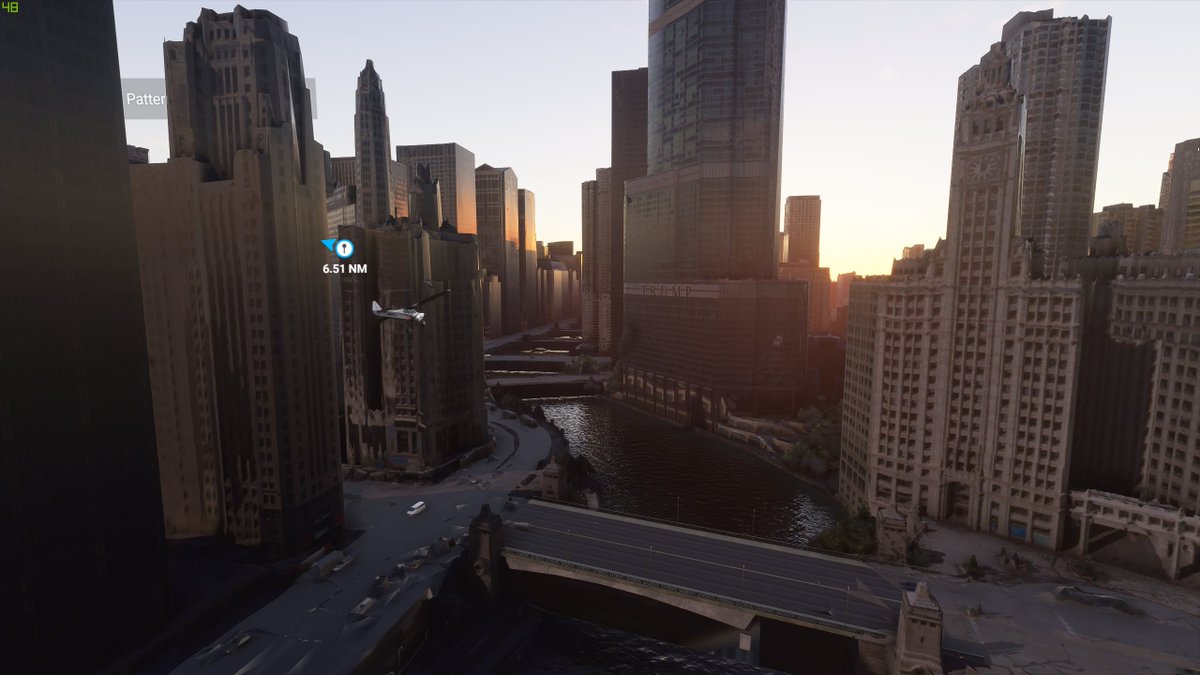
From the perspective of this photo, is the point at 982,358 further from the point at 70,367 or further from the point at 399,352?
the point at 70,367

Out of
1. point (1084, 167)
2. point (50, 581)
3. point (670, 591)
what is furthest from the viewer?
point (1084, 167)

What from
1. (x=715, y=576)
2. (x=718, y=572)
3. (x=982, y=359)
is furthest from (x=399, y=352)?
(x=982, y=359)

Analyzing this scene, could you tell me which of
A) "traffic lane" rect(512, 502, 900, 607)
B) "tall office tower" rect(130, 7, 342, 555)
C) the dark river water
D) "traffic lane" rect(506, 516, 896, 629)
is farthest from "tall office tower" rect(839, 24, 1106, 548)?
"tall office tower" rect(130, 7, 342, 555)

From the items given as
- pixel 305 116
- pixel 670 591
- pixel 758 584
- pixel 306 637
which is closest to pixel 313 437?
pixel 306 637

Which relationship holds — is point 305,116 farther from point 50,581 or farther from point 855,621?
point 855,621

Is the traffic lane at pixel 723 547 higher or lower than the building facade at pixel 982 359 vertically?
lower

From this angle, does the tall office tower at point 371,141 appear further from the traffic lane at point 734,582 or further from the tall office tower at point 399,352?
the traffic lane at point 734,582

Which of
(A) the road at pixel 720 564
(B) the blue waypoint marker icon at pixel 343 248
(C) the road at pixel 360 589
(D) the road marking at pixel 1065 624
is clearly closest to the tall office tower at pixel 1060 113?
(D) the road marking at pixel 1065 624
